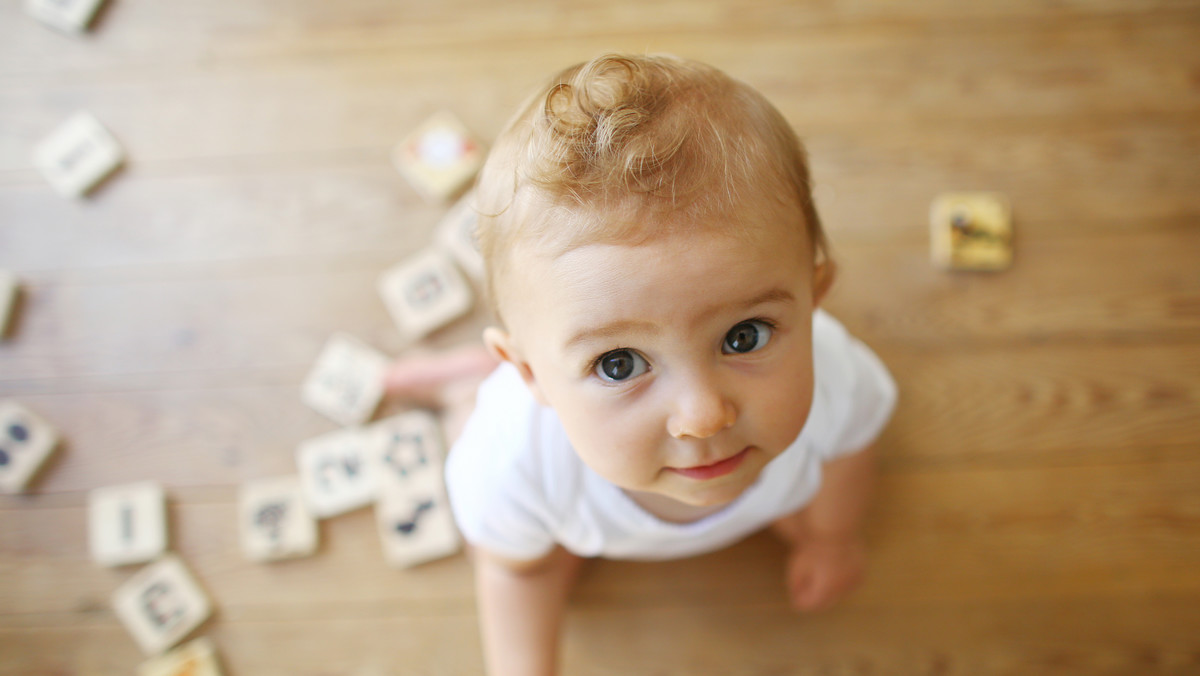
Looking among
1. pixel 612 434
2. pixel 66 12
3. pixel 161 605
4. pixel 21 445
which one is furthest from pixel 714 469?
pixel 66 12

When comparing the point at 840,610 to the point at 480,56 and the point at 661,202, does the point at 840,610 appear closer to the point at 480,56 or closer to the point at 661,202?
the point at 661,202

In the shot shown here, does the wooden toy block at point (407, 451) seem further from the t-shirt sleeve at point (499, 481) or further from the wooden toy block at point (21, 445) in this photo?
the wooden toy block at point (21, 445)

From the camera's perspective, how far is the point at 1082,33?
1272 mm

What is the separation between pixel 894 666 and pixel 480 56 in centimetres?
106

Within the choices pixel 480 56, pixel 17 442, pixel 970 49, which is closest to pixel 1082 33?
pixel 970 49

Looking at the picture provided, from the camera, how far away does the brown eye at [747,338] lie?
0.56 m

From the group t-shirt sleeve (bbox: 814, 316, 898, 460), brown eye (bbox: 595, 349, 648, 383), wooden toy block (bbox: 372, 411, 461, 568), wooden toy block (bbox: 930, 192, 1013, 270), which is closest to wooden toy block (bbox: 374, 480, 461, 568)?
wooden toy block (bbox: 372, 411, 461, 568)

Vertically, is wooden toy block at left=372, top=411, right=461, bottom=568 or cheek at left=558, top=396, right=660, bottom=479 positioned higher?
cheek at left=558, top=396, right=660, bottom=479

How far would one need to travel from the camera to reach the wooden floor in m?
1.07

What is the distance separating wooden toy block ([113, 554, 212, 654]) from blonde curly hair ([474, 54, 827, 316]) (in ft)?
2.71

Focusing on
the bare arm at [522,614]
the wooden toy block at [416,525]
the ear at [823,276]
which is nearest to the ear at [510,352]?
the ear at [823,276]

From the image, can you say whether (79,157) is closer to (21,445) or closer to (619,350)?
(21,445)

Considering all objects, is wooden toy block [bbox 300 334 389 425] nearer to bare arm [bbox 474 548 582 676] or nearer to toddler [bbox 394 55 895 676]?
bare arm [bbox 474 548 582 676]

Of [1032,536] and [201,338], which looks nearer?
[1032,536]
